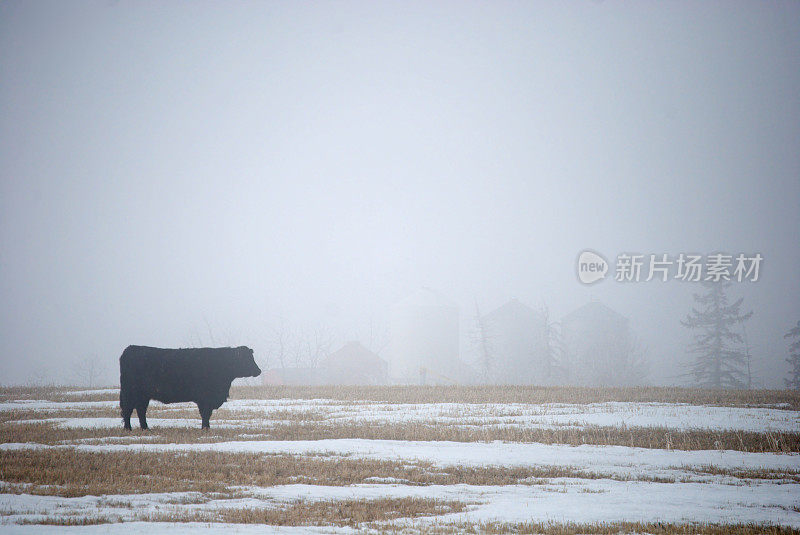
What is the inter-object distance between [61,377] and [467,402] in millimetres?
91308

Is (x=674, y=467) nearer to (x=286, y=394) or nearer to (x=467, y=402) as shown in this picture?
(x=467, y=402)

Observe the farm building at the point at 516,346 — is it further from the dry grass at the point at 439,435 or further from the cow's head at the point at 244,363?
the cow's head at the point at 244,363

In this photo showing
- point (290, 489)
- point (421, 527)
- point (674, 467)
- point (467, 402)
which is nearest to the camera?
point (421, 527)

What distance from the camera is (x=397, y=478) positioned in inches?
503

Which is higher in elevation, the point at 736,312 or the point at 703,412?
the point at 736,312

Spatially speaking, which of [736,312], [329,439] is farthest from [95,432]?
[736,312]

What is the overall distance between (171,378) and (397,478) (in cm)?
1094

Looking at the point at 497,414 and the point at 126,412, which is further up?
the point at 126,412

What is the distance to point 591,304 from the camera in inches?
A: 3789

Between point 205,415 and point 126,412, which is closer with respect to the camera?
point 126,412

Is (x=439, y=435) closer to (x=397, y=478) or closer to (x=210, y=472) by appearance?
(x=397, y=478)

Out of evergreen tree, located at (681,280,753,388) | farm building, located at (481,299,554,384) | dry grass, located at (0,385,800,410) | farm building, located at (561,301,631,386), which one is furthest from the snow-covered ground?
farm building, located at (481,299,554,384)

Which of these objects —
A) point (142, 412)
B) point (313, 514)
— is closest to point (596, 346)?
point (142, 412)

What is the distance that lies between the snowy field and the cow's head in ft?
5.57
